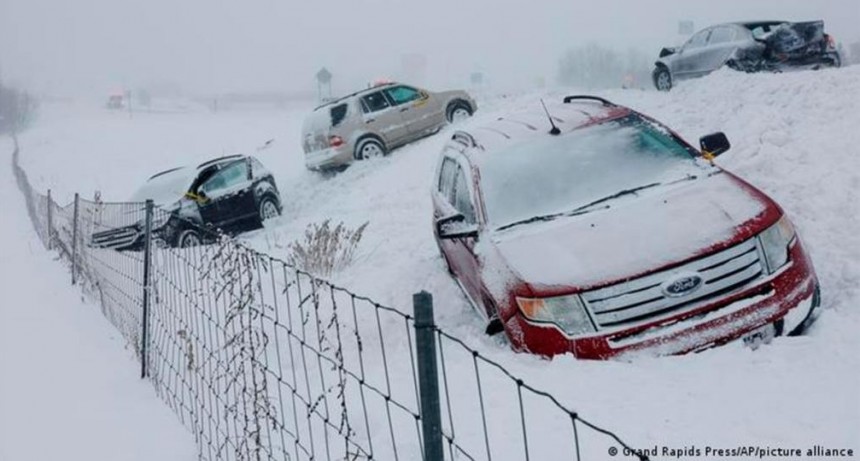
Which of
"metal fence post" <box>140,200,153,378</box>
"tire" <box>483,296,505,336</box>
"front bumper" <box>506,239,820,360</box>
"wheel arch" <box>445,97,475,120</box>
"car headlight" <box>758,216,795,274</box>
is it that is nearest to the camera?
"front bumper" <box>506,239,820,360</box>

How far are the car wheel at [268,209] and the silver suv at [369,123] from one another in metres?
2.30

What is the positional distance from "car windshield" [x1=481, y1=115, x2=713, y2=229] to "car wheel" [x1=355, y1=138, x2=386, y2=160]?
34.9 ft

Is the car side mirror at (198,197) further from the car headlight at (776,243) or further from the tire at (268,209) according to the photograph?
the car headlight at (776,243)

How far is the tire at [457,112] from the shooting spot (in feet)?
57.5

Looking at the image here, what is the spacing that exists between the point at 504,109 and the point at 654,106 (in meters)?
5.49

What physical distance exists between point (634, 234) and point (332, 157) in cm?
1233

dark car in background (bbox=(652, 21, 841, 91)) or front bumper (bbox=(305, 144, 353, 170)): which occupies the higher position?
dark car in background (bbox=(652, 21, 841, 91))

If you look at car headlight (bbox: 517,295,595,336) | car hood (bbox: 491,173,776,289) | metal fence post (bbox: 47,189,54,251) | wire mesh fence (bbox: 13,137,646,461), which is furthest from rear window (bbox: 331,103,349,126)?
car headlight (bbox: 517,295,595,336)

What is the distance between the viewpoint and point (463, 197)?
6066 mm

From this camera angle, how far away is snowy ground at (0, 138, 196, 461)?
13.8ft

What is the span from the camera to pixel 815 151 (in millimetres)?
6902

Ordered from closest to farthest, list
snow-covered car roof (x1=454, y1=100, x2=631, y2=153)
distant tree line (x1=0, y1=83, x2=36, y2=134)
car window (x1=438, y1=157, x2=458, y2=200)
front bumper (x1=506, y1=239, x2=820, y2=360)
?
front bumper (x1=506, y1=239, x2=820, y2=360) → snow-covered car roof (x1=454, y1=100, x2=631, y2=153) → car window (x1=438, y1=157, x2=458, y2=200) → distant tree line (x1=0, y1=83, x2=36, y2=134)

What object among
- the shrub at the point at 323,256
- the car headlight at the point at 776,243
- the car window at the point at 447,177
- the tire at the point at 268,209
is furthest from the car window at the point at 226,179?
the car headlight at the point at 776,243

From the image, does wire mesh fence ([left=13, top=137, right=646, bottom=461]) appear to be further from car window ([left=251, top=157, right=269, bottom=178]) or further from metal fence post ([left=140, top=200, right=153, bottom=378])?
car window ([left=251, top=157, right=269, bottom=178])
